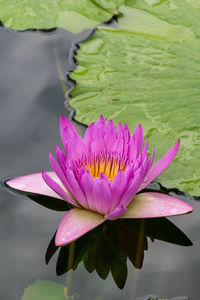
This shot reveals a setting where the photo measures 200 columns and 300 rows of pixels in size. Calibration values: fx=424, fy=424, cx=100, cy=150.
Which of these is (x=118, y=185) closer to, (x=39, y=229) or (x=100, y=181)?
(x=100, y=181)

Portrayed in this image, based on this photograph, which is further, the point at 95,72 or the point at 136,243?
the point at 95,72

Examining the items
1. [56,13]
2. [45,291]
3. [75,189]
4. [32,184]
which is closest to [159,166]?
[75,189]

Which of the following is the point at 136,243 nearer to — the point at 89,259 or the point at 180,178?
the point at 89,259

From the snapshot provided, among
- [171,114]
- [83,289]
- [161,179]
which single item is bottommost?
[83,289]

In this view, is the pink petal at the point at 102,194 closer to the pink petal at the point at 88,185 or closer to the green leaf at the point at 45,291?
the pink petal at the point at 88,185

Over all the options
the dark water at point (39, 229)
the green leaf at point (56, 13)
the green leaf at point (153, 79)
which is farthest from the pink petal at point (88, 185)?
the green leaf at point (56, 13)

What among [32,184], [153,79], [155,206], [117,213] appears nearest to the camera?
[117,213]

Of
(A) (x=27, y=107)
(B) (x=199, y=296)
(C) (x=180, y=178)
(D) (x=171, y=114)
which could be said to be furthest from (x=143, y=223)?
(A) (x=27, y=107)
